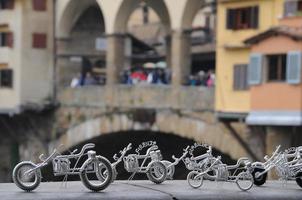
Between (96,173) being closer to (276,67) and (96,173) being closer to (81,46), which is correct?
(276,67)

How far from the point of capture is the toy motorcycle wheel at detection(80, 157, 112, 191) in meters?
4.46

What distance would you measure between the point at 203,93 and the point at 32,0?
9.11 meters

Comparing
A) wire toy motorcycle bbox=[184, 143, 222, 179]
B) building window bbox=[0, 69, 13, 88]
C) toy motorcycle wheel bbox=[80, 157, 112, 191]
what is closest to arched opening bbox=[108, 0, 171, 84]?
building window bbox=[0, 69, 13, 88]

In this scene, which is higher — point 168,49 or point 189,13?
point 189,13

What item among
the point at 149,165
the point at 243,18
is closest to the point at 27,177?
the point at 149,165

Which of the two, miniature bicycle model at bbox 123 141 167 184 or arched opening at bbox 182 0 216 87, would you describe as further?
arched opening at bbox 182 0 216 87

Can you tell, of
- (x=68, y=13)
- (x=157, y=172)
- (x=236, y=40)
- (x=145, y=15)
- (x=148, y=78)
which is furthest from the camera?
(x=145, y=15)

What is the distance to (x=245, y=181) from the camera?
15.4 ft

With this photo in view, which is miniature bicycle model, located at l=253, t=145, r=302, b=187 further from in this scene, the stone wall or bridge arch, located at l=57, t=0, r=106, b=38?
bridge arch, located at l=57, t=0, r=106, b=38

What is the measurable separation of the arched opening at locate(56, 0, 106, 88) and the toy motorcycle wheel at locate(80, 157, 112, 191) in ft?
81.7

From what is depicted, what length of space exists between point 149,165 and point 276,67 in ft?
55.7

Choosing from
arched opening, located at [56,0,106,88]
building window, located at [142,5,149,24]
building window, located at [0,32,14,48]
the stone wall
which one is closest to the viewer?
the stone wall

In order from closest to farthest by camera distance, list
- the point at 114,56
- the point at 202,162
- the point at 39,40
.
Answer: the point at 202,162, the point at 114,56, the point at 39,40

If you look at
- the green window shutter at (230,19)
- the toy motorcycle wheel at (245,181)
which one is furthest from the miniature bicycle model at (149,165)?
the green window shutter at (230,19)
